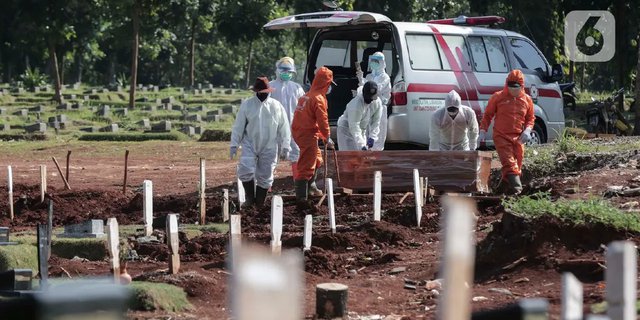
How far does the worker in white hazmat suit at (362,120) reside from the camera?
15797 mm

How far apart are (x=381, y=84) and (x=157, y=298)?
8.85 meters

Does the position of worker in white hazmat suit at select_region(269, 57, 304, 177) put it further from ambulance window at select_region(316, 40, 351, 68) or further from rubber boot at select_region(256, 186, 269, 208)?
rubber boot at select_region(256, 186, 269, 208)

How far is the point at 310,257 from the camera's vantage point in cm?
979

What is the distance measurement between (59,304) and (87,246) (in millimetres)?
8050

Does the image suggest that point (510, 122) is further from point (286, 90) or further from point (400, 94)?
point (286, 90)

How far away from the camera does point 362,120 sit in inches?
628

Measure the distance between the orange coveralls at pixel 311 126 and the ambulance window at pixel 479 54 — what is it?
3346 mm

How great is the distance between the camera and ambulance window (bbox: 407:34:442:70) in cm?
1614

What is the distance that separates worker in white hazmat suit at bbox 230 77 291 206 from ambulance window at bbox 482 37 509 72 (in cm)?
412

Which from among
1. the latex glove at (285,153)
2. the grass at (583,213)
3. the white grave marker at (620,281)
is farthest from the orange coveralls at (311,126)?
the white grave marker at (620,281)

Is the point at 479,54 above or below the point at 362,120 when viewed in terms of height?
above

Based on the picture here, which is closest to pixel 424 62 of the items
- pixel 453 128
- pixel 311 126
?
pixel 453 128

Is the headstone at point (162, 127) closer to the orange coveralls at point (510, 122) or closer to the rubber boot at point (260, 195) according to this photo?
the rubber boot at point (260, 195)

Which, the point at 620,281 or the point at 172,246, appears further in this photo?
the point at 172,246
